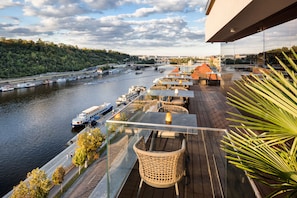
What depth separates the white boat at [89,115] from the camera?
71.4 feet

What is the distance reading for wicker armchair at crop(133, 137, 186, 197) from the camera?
1.96m

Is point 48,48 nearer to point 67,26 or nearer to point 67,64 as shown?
point 67,64

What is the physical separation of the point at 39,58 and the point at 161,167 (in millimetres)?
70228

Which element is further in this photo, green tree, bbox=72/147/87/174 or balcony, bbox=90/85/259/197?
green tree, bbox=72/147/87/174

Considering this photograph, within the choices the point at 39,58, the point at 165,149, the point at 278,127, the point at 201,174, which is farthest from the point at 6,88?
the point at 278,127

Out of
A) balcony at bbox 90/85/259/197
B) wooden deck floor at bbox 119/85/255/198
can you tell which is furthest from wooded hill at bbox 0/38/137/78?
wooden deck floor at bbox 119/85/255/198

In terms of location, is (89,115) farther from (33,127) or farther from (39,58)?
(39,58)

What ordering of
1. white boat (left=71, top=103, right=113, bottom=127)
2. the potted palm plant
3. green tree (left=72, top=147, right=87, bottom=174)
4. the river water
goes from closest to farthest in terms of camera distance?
the potted palm plant → green tree (left=72, top=147, right=87, bottom=174) → the river water → white boat (left=71, top=103, right=113, bottom=127)

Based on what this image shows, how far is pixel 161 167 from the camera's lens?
200 centimetres

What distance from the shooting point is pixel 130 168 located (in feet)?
7.97

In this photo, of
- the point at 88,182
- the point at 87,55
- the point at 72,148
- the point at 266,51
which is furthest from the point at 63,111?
the point at 87,55

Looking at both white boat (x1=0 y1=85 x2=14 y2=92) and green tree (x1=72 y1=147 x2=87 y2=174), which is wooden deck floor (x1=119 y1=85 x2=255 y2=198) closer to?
green tree (x1=72 y1=147 x2=87 y2=174)

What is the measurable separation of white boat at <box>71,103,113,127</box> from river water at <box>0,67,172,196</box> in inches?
49.3

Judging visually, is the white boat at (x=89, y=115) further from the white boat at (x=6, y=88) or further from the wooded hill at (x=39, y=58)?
the wooded hill at (x=39, y=58)
